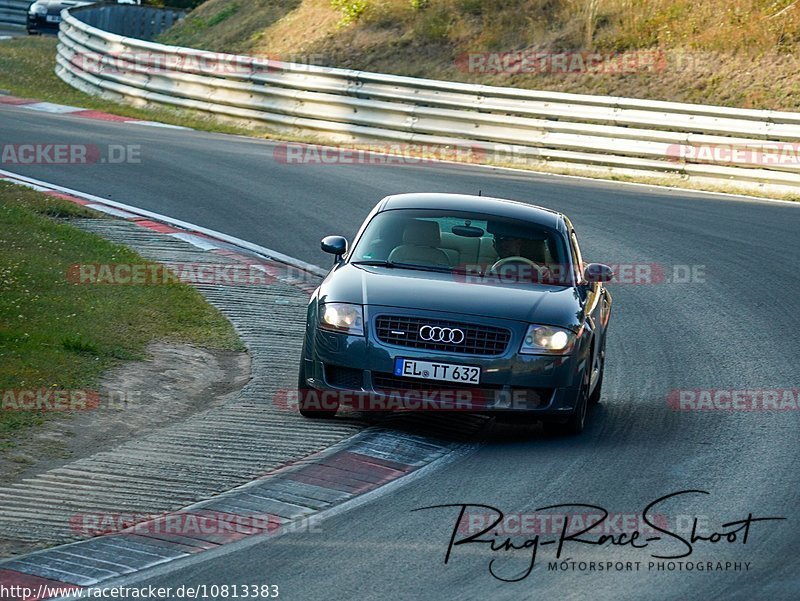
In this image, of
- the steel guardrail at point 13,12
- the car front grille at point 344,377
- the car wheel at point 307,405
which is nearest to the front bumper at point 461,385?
the car front grille at point 344,377

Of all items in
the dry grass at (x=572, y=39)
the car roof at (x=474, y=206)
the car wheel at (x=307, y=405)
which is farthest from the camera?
the dry grass at (x=572, y=39)

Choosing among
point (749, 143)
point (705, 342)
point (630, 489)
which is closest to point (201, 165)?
point (749, 143)

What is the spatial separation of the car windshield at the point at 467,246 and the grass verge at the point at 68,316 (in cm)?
199

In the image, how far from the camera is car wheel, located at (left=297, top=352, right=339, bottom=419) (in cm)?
906

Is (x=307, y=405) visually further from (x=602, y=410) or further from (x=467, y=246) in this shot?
(x=602, y=410)

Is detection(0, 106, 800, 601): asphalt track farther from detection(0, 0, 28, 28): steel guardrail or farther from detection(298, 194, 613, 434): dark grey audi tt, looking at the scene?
detection(0, 0, 28, 28): steel guardrail

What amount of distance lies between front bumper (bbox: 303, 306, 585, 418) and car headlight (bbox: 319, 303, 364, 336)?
0.05 metres

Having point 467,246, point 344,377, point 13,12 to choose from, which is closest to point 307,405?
point 344,377

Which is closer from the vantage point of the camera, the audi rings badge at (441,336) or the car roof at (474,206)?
the audi rings badge at (441,336)

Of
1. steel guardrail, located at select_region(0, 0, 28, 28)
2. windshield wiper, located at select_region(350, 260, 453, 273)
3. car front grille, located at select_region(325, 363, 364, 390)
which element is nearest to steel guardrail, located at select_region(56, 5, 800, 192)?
windshield wiper, located at select_region(350, 260, 453, 273)

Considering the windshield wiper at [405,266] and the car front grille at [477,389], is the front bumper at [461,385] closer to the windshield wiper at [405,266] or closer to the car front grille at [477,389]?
the car front grille at [477,389]

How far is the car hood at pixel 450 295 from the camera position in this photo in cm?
882

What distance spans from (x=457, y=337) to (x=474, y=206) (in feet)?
6.07

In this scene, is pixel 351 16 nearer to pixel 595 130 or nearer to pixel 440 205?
pixel 595 130
